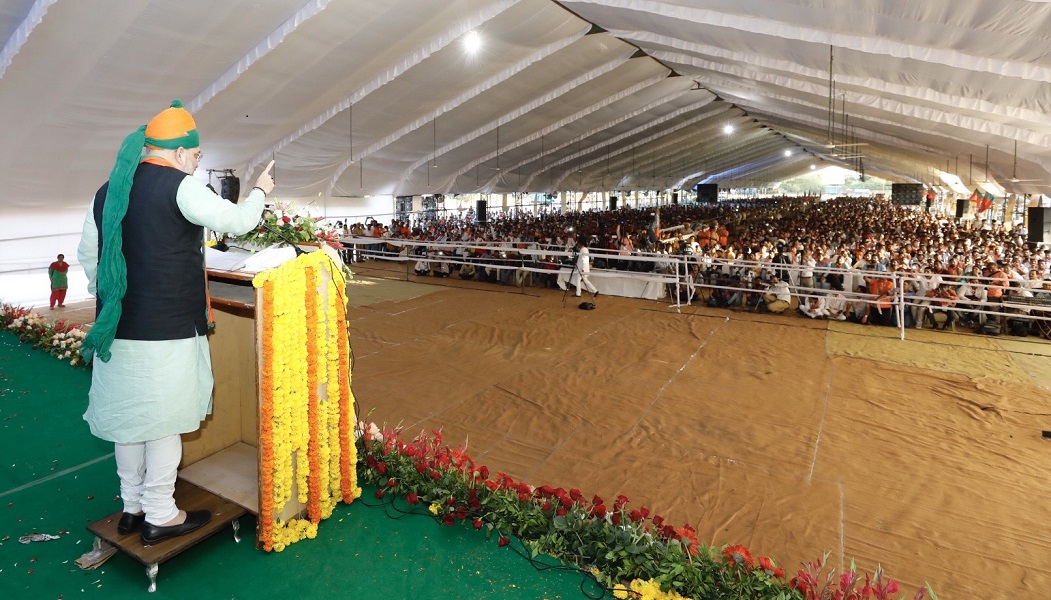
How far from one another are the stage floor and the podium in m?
1.57

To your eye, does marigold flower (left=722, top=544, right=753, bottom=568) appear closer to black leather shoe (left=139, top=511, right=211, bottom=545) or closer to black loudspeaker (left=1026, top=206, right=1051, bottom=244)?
black leather shoe (left=139, top=511, right=211, bottom=545)

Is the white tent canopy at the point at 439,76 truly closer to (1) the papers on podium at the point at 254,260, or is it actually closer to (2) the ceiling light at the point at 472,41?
(2) the ceiling light at the point at 472,41

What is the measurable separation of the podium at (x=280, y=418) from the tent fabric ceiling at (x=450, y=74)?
7463mm

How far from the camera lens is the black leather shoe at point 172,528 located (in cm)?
263

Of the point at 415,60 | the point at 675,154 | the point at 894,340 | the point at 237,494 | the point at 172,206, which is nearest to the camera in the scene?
the point at 172,206

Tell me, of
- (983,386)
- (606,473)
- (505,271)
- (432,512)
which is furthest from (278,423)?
(505,271)

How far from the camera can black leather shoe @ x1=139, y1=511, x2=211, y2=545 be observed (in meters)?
2.63

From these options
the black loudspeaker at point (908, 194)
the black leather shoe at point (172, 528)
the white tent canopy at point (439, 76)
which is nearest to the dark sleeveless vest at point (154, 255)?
the black leather shoe at point (172, 528)

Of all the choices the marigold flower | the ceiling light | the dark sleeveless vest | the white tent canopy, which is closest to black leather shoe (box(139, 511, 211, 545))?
the dark sleeveless vest

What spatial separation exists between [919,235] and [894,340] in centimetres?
1397

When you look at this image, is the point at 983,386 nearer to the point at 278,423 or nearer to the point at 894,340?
the point at 894,340

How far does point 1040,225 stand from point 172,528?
20820mm

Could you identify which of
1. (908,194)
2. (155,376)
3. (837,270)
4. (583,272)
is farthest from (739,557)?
(908,194)

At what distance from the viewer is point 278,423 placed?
2.80 metres
